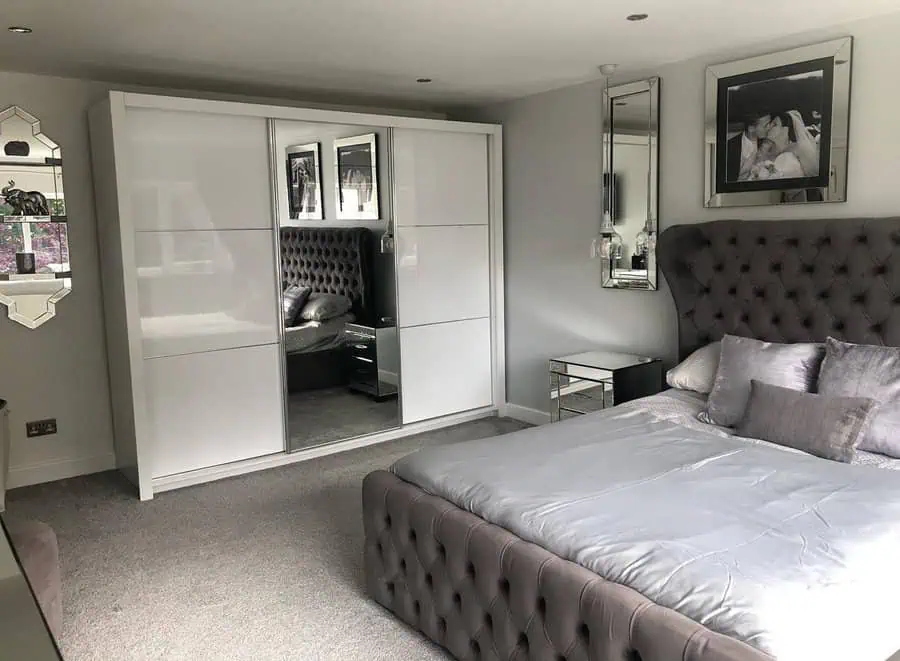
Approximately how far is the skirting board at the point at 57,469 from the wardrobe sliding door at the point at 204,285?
0.64 metres

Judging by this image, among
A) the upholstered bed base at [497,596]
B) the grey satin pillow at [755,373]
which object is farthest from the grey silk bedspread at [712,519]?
the grey satin pillow at [755,373]

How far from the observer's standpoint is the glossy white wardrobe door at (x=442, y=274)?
15.8 ft

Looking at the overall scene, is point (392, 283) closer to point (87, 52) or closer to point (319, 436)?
point (319, 436)

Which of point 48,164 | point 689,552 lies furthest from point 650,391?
point 48,164

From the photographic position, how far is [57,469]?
13.9 feet

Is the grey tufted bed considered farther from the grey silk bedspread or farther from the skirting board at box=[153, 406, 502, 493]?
the grey silk bedspread

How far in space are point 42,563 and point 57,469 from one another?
2212 mm

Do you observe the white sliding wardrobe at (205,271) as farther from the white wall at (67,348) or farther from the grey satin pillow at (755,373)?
the grey satin pillow at (755,373)

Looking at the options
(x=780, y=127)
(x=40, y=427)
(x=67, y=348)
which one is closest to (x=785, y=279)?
(x=780, y=127)

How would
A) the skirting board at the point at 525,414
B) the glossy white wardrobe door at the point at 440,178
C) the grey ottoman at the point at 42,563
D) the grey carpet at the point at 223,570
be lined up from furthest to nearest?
the skirting board at the point at 525,414 < the glossy white wardrobe door at the point at 440,178 < the grey carpet at the point at 223,570 < the grey ottoman at the point at 42,563

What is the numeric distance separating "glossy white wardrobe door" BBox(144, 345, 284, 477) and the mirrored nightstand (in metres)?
1.70

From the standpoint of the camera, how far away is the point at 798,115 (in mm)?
3465

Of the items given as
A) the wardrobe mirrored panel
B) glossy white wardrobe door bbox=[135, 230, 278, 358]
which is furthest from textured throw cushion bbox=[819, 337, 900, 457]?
glossy white wardrobe door bbox=[135, 230, 278, 358]

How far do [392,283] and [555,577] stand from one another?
120 inches
